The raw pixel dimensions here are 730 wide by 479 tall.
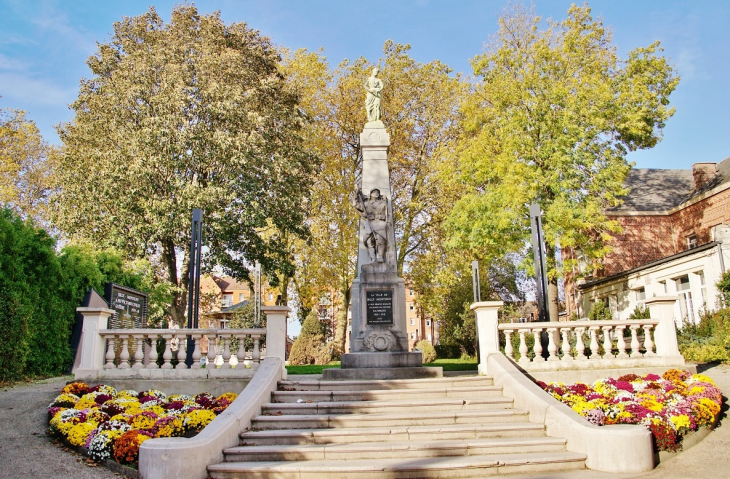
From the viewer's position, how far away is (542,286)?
43.9 ft

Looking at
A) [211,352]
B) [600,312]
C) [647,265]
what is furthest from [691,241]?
[211,352]

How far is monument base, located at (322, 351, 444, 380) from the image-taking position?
11.1 metres

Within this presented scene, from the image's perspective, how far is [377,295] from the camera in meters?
12.4

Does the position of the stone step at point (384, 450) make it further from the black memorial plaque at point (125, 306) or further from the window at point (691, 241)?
the window at point (691, 241)

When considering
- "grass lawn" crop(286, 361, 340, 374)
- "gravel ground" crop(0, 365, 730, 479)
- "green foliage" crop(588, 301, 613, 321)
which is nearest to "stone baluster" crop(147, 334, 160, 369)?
"gravel ground" crop(0, 365, 730, 479)

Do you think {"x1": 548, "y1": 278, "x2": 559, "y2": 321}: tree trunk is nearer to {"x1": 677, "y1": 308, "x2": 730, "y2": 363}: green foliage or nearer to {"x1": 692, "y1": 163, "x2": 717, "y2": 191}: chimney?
{"x1": 677, "y1": 308, "x2": 730, "y2": 363}: green foliage

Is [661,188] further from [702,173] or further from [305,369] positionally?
[305,369]

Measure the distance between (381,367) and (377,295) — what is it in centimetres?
166

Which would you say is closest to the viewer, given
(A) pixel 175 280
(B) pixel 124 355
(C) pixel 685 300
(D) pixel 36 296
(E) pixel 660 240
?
(B) pixel 124 355

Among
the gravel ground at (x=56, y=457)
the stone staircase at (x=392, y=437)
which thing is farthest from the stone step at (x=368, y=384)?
the gravel ground at (x=56, y=457)

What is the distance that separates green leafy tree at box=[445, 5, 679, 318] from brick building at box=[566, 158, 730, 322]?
4144 millimetres

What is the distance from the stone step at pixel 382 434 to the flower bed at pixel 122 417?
0.99 metres

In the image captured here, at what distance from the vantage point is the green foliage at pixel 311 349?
2717 cm

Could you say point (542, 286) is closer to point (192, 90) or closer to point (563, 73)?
point (563, 73)
